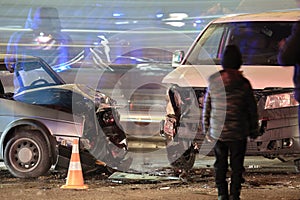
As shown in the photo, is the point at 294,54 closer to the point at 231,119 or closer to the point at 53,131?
the point at 231,119

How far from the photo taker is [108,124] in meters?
9.56

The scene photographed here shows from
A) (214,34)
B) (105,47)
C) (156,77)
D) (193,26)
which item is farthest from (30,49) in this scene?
(214,34)

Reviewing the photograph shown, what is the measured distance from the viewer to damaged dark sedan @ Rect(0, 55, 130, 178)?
891 centimetres

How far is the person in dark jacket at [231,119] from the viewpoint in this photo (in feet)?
21.8

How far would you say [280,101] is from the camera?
8727 millimetres

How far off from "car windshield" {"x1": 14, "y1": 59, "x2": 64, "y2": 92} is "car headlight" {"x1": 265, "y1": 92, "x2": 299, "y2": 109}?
3277 mm

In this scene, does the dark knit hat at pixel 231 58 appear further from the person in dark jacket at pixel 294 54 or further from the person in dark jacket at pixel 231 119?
the person in dark jacket at pixel 294 54

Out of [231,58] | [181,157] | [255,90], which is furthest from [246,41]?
[231,58]

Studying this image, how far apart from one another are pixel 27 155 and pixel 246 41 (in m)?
3.55

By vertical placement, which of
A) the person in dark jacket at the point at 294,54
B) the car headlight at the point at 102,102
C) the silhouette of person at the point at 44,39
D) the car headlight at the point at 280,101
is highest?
the silhouette of person at the point at 44,39

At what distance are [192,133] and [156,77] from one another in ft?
18.6

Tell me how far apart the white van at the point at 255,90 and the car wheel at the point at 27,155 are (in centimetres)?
164

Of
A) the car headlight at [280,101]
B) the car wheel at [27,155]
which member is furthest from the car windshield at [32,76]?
the car headlight at [280,101]

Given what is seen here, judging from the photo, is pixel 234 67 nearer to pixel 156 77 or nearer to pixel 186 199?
pixel 186 199
